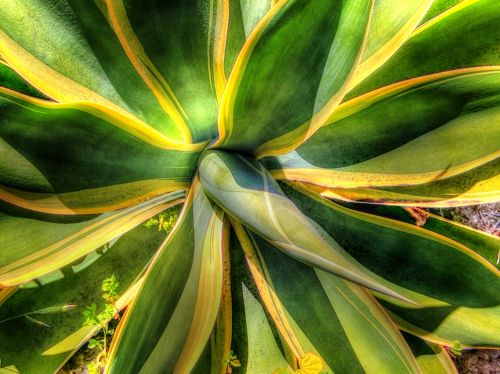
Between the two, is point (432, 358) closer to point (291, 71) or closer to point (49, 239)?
point (291, 71)

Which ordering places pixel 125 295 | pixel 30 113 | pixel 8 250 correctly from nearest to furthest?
pixel 30 113 < pixel 8 250 < pixel 125 295

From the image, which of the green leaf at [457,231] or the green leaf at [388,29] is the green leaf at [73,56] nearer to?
the green leaf at [388,29]

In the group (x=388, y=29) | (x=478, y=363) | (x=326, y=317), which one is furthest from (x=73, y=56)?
(x=478, y=363)

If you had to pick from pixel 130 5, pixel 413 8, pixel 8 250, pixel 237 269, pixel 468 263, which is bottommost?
pixel 468 263

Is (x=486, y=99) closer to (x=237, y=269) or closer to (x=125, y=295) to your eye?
(x=237, y=269)

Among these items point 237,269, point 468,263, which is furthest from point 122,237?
point 468,263

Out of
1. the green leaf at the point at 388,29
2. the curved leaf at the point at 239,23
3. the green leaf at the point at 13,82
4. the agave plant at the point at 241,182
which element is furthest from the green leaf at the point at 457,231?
the green leaf at the point at 13,82

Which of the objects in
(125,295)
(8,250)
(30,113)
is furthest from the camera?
(125,295)

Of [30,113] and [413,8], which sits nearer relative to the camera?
[30,113]
